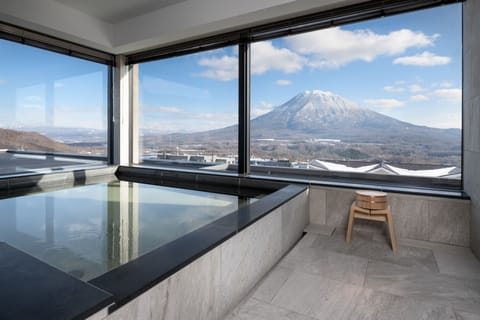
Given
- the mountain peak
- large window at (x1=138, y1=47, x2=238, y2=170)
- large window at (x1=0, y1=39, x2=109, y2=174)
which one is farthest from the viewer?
large window at (x1=138, y1=47, x2=238, y2=170)

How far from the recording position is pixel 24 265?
1135 mm

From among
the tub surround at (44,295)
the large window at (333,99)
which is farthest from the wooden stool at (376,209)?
the tub surround at (44,295)

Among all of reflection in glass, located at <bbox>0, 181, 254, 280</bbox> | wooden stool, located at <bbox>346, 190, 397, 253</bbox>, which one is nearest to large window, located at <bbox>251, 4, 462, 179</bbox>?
wooden stool, located at <bbox>346, 190, 397, 253</bbox>

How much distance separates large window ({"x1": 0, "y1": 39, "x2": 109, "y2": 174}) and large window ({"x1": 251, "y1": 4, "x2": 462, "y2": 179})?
9.45 feet

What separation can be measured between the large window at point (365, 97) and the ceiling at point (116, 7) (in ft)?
4.78

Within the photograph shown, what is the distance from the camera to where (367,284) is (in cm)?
187

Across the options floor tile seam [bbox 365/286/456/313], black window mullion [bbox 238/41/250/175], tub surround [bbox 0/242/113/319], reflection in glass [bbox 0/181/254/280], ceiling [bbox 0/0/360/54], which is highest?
ceiling [bbox 0/0/360/54]

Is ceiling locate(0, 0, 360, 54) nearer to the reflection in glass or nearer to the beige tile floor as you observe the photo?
the reflection in glass

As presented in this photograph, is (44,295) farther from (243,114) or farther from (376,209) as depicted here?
(243,114)

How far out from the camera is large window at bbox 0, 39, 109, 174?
3852 millimetres

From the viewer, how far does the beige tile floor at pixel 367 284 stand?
5.18ft

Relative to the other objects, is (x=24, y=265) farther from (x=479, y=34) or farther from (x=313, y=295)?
(x=479, y=34)

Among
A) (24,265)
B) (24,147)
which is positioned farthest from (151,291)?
(24,147)

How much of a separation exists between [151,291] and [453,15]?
3508 mm
